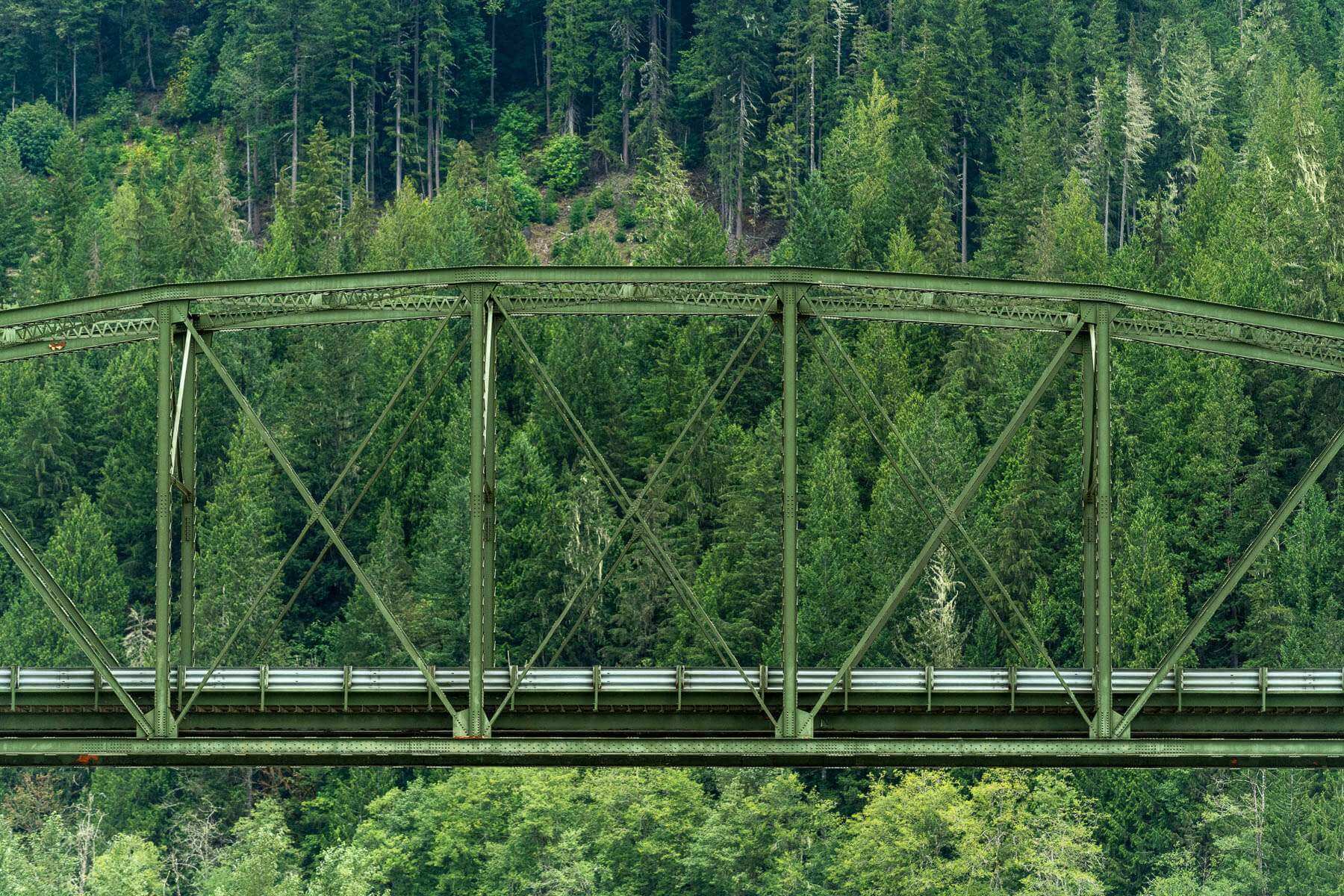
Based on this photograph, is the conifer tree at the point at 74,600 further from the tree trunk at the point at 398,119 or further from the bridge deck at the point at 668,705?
the bridge deck at the point at 668,705

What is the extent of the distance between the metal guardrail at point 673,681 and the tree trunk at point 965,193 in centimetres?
→ 9672

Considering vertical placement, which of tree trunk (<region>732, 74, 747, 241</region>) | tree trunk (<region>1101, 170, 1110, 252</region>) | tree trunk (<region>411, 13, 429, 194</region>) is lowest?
tree trunk (<region>1101, 170, 1110, 252</region>)

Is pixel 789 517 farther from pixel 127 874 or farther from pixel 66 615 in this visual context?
pixel 127 874

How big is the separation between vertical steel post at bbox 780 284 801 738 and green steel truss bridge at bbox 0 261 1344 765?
5 cm

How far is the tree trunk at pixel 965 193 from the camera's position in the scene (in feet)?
503

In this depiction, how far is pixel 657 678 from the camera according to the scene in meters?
53.0

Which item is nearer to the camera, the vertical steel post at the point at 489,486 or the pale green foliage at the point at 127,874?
the vertical steel post at the point at 489,486

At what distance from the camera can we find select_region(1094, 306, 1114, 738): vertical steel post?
167ft

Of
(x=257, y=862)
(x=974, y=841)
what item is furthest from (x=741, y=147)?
(x=974, y=841)

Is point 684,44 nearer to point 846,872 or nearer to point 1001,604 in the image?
point 1001,604

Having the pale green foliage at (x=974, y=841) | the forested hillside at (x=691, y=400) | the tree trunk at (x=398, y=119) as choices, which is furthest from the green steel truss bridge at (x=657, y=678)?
the tree trunk at (x=398, y=119)

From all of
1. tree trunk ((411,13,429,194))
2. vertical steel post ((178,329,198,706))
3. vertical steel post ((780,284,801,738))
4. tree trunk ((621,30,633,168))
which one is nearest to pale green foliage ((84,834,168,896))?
vertical steel post ((178,329,198,706))

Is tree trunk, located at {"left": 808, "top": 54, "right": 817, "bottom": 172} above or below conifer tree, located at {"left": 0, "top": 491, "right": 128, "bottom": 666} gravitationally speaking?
above

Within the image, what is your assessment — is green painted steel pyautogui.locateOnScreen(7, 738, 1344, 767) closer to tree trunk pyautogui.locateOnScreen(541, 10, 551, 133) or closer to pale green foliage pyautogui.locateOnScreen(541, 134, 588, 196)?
pale green foliage pyautogui.locateOnScreen(541, 134, 588, 196)
